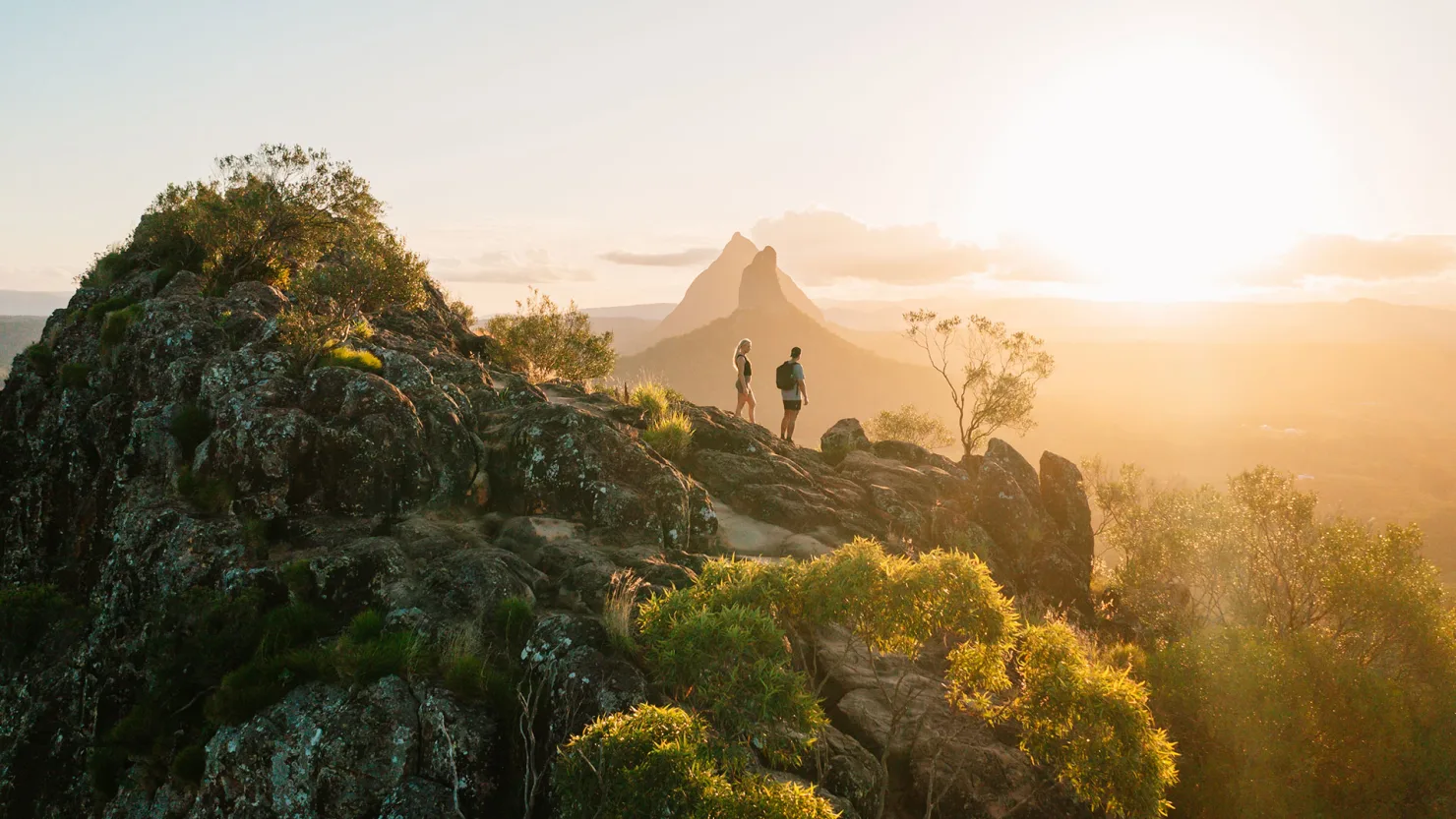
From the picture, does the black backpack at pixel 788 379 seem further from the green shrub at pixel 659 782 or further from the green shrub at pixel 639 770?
the green shrub at pixel 659 782

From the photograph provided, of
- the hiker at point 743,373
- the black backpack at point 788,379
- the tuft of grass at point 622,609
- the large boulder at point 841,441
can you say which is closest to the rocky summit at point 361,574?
the tuft of grass at point 622,609

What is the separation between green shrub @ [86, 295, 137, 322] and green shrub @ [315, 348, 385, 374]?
47.7ft

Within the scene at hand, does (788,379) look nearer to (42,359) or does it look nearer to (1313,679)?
(1313,679)

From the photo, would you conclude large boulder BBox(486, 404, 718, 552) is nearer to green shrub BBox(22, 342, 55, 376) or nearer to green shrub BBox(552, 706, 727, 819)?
green shrub BBox(552, 706, 727, 819)

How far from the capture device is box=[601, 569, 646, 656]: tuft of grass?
1099 cm

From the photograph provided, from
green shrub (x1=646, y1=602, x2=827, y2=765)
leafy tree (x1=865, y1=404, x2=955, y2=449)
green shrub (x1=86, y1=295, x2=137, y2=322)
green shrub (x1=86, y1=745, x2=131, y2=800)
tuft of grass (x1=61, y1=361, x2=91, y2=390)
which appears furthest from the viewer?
leafy tree (x1=865, y1=404, x2=955, y2=449)

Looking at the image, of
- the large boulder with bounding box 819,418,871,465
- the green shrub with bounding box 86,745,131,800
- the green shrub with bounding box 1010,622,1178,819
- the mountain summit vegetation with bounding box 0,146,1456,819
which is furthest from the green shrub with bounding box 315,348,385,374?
the green shrub with bounding box 1010,622,1178,819

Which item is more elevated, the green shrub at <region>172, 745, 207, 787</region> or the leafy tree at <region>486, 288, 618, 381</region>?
the leafy tree at <region>486, 288, 618, 381</region>

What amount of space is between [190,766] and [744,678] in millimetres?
9315

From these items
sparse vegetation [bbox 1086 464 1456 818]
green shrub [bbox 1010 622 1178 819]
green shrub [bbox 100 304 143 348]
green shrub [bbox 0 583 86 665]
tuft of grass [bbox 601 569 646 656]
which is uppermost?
green shrub [bbox 100 304 143 348]

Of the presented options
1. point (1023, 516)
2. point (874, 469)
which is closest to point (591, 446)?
point (874, 469)

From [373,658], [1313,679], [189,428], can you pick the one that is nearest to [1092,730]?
[373,658]

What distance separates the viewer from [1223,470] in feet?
633

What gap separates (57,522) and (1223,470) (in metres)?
235
